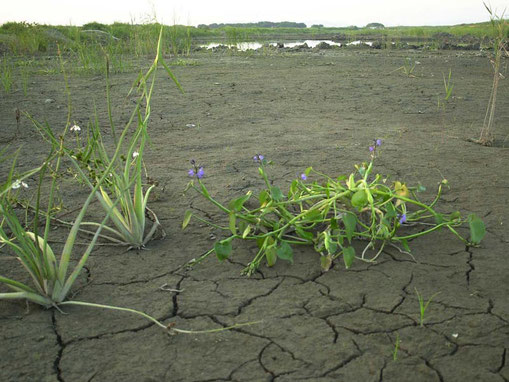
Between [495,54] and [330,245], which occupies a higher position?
[495,54]

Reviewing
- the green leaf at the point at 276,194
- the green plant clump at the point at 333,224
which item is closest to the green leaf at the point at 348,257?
the green plant clump at the point at 333,224

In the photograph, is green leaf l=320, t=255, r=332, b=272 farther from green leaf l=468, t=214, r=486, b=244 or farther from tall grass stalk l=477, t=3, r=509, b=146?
tall grass stalk l=477, t=3, r=509, b=146

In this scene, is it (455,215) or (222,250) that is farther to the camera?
(455,215)

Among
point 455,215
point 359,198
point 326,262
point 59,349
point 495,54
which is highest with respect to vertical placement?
point 495,54

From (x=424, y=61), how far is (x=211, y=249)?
8.32 m

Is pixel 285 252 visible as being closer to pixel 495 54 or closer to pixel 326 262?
pixel 326 262

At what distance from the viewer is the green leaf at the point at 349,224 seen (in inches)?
82.5

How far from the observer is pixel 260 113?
5230mm

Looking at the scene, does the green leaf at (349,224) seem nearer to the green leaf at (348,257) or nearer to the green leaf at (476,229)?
the green leaf at (348,257)

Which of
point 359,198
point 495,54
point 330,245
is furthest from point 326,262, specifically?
point 495,54

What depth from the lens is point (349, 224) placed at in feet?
6.95

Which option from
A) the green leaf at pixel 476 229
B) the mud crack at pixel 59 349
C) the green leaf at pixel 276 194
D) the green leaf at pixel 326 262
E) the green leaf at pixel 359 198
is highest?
the green leaf at pixel 359 198

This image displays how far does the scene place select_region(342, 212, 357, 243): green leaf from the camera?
2.10m

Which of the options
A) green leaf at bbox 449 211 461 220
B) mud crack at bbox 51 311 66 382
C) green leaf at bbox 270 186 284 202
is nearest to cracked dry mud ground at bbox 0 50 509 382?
mud crack at bbox 51 311 66 382
